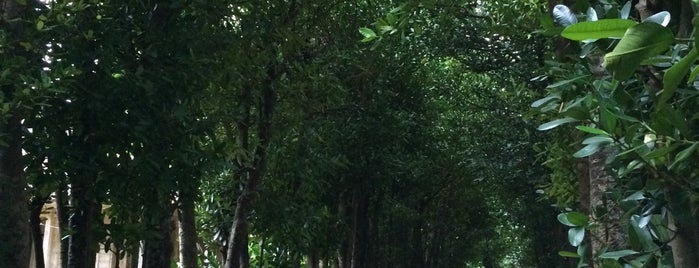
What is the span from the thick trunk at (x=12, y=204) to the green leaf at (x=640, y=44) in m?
4.08

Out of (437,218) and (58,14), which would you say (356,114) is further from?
(437,218)

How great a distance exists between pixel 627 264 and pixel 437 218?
75.8 feet

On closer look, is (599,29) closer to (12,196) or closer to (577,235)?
(577,235)

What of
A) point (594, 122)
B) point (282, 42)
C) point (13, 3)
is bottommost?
point (594, 122)

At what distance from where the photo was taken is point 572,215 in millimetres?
3182

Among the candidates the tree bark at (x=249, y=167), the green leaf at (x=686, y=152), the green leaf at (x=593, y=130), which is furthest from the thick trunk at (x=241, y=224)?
the green leaf at (x=686, y=152)

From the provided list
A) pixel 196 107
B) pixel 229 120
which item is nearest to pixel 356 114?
pixel 229 120

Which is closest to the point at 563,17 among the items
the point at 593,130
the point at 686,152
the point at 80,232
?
the point at 593,130

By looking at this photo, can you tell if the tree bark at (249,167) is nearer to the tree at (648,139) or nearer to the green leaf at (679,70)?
the tree at (648,139)

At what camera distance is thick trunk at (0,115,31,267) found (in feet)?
16.6

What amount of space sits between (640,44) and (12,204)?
4277 mm

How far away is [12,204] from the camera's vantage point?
5.07m

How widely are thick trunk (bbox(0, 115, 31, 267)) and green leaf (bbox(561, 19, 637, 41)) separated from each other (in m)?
3.93

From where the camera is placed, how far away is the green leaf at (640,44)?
1865 millimetres
